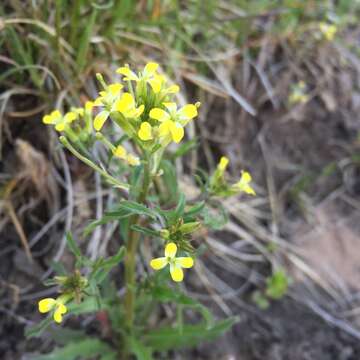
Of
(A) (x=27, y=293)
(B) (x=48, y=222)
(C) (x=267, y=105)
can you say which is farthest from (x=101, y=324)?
(C) (x=267, y=105)

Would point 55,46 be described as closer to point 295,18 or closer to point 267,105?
point 267,105

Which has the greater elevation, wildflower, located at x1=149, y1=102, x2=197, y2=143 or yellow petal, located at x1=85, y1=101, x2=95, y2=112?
wildflower, located at x1=149, y1=102, x2=197, y2=143

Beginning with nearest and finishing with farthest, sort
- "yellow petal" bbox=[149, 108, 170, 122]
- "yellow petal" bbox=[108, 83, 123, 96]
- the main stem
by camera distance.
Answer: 1. "yellow petal" bbox=[149, 108, 170, 122]
2. "yellow petal" bbox=[108, 83, 123, 96]
3. the main stem

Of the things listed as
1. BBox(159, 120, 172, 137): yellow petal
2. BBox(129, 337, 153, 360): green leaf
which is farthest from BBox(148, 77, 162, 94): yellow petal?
BBox(129, 337, 153, 360): green leaf

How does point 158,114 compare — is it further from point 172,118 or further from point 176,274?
point 176,274

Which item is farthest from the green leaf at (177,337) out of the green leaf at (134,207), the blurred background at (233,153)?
the green leaf at (134,207)

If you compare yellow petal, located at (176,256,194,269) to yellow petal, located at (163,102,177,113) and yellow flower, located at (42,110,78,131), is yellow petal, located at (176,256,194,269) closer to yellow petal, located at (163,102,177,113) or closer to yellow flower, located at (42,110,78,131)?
yellow petal, located at (163,102,177,113)

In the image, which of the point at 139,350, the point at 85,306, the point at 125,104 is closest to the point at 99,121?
the point at 125,104
